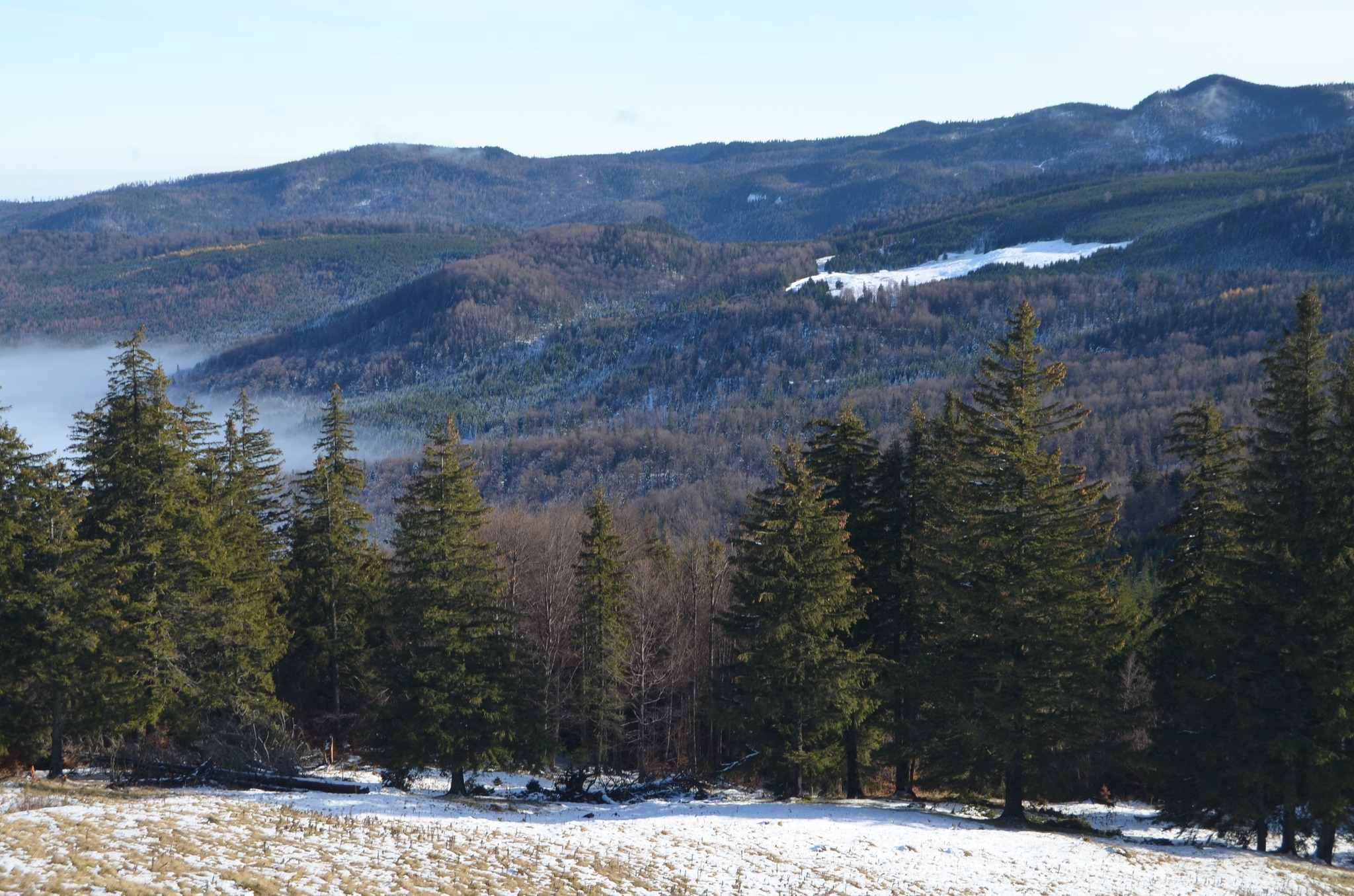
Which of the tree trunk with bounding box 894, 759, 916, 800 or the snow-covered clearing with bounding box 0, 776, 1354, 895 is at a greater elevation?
the snow-covered clearing with bounding box 0, 776, 1354, 895

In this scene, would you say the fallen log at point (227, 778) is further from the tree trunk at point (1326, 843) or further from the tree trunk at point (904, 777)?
the tree trunk at point (1326, 843)

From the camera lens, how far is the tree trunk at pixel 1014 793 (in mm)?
28500

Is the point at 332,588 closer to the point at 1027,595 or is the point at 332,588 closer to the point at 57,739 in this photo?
the point at 57,739

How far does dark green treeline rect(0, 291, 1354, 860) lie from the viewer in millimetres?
26484

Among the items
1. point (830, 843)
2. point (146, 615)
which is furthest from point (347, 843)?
point (146, 615)

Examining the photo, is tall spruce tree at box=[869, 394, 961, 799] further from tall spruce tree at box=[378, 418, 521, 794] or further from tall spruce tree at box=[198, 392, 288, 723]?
tall spruce tree at box=[198, 392, 288, 723]

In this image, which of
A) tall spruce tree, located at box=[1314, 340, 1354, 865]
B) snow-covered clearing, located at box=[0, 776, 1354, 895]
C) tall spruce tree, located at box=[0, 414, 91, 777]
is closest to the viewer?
snow-covered clearing, located at box=[0, 776, 1354, 895]

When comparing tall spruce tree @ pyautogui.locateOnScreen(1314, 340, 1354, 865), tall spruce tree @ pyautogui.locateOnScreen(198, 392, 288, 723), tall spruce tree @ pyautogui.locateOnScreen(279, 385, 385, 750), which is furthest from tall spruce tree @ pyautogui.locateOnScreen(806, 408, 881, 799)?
tall spruce tree @ pyautogui.locateOnScreen(198, 392, 288, 723)

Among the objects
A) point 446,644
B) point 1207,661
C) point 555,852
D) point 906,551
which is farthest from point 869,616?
point 555,852

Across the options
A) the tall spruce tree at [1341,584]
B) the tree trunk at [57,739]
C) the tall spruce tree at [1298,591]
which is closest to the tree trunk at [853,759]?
the tall spruce tree at [1298,591]

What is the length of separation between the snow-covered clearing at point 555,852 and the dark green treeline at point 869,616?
232 centimetres

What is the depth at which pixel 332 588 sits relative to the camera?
40.0 m

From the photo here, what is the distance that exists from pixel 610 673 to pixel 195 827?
1520 centimetres

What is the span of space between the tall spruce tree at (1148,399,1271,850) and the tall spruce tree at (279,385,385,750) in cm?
2725
